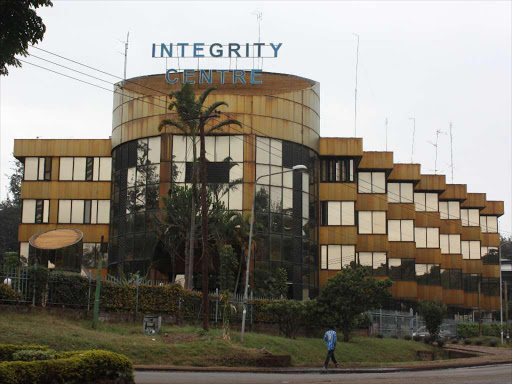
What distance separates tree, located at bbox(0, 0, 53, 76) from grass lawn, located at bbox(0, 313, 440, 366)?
427 inches

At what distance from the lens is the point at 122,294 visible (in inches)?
1438

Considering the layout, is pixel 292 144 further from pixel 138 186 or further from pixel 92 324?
pixel 92 324

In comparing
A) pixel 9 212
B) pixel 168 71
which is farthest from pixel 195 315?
pixel 9 212

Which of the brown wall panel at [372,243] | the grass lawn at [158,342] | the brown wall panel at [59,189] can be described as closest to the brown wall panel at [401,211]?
the brown wall panel at [372,243]

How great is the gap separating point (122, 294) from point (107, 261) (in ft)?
88.4

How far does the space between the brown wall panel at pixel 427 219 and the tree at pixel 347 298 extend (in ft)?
114

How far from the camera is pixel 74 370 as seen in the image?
16469mm

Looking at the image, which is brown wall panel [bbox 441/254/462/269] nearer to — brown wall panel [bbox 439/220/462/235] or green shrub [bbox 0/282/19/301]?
brown wall panel [bbox 439/220/462/235]

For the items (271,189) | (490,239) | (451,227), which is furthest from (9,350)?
(490,239)

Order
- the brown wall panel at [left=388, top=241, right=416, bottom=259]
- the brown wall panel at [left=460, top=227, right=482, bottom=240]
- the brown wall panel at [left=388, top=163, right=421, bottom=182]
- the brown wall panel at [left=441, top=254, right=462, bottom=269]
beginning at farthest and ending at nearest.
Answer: the brown wall panel at [left=460, top=227, right=482, bottom=240], the brown wall panel at [left=441, top=254, right=462, bottom=269], the brown wall panel at [left=388, top=163, right=421, bottom=182], the brown wall panel at [left=388, top=241, right=416, bottom=259]

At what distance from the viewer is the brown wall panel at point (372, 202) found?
227ft

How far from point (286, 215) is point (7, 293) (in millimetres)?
29949

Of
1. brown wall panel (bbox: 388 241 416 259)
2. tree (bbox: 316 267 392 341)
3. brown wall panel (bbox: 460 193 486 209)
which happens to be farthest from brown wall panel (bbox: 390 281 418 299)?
tree (bbox: 316 267 392 341)

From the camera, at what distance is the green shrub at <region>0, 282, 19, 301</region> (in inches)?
1217
